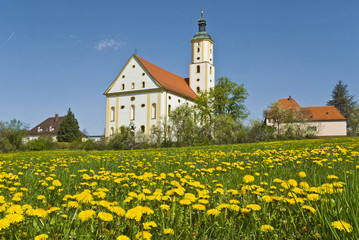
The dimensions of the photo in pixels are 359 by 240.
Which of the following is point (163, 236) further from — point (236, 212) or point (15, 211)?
point (15, 211)

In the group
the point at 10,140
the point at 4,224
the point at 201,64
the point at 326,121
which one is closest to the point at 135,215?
the point at 4,224

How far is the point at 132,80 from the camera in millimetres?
39062

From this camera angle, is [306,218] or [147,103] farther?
[147,103]

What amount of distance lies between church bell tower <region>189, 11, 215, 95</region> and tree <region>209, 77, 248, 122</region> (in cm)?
375

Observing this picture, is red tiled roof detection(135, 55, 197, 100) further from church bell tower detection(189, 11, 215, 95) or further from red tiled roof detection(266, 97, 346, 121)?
red tiled roof detection(266, 97, 346, 121)

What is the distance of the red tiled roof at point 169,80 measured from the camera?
38406 mm

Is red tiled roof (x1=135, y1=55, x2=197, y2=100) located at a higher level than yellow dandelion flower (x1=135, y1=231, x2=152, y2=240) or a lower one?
higher

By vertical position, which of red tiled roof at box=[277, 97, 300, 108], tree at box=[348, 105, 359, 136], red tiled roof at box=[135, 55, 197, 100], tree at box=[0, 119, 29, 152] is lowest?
tree at box=[0, 119, 29, 152]

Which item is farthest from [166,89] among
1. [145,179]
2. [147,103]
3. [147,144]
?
[145,179]

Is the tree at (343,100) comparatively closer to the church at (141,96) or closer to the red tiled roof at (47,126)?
the church at (141,96)

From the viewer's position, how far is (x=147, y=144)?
2908 centimetres

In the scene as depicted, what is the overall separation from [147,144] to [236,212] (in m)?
27.6

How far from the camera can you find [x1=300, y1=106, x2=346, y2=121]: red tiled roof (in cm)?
4469

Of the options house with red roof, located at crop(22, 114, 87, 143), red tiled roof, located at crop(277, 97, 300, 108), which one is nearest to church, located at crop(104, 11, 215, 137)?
red tiled roof, located at crop(277, 97, 300, 108)
